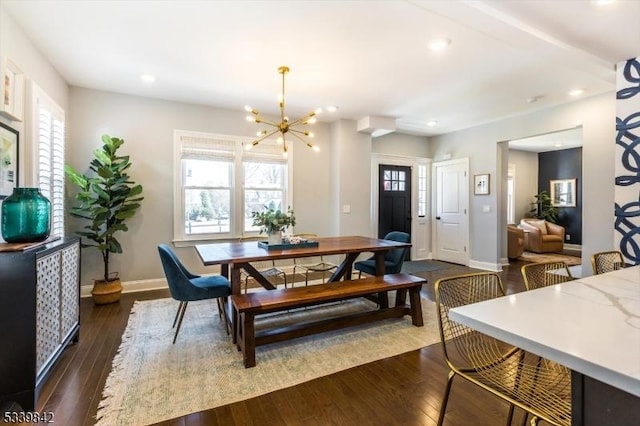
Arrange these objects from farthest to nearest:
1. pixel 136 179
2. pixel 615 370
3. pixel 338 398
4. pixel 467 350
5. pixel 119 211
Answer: pixel 136 179 < pixel 119 211 < pixel 338 398 < pixel 467 350 < pixel 615 370

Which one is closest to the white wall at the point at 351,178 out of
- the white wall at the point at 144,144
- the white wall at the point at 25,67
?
the white wall at the point at 144,144

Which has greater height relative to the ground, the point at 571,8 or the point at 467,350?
the point at 571,8

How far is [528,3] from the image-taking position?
90.0 inches

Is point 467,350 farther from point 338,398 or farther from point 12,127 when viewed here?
point 12,127

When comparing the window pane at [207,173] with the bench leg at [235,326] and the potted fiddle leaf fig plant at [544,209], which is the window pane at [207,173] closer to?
the bench leg at [235,326]

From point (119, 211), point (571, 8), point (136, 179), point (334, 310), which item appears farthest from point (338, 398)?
point (136, 179)

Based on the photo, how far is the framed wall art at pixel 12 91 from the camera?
90.8 inches

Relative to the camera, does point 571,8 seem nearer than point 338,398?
No

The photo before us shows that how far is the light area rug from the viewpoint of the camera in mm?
1954

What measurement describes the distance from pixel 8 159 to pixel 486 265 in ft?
22.0

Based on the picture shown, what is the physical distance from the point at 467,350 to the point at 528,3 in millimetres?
2480

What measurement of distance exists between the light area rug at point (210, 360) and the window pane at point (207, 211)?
5.00ft

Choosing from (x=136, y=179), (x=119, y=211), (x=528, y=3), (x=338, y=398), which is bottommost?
(x=338, y=398)

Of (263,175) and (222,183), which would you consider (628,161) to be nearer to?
(263,175)
